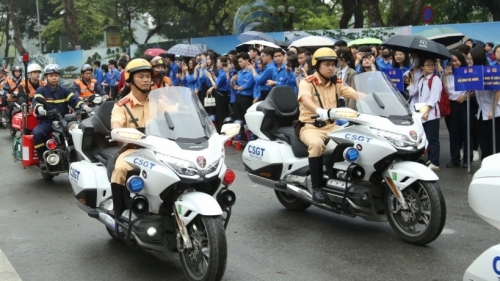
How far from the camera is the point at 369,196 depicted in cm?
716

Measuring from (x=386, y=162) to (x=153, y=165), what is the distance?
2408mm

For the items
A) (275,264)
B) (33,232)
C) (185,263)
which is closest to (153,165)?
(185,263)

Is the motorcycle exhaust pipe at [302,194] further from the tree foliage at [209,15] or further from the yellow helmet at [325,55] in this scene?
the tree foliage at [209,15]

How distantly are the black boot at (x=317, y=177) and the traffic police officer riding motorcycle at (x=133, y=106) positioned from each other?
1976 mm

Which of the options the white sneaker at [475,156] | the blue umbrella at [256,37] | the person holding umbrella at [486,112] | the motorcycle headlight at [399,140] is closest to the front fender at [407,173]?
the motorcycle headlight at [399,140]

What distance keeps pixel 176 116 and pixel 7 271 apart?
7.13 feet

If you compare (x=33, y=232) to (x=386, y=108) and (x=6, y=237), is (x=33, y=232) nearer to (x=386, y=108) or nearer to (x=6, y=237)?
(x=6, y=237)

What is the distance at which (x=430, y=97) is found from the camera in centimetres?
1077

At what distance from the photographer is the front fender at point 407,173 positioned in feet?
21.7

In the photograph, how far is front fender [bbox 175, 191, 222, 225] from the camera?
5.54 metres

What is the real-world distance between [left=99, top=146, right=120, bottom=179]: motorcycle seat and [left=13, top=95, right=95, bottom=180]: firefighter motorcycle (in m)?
2.47

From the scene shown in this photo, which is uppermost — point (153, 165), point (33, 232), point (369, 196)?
point (153, 165)

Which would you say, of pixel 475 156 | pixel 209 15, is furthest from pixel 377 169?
pixel 209 15

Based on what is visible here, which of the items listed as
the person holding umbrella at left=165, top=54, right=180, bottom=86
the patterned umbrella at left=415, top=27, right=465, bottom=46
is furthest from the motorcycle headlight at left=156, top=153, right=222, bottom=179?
the person holding umbrella at left=165, top=54, right=180, bottom=86
